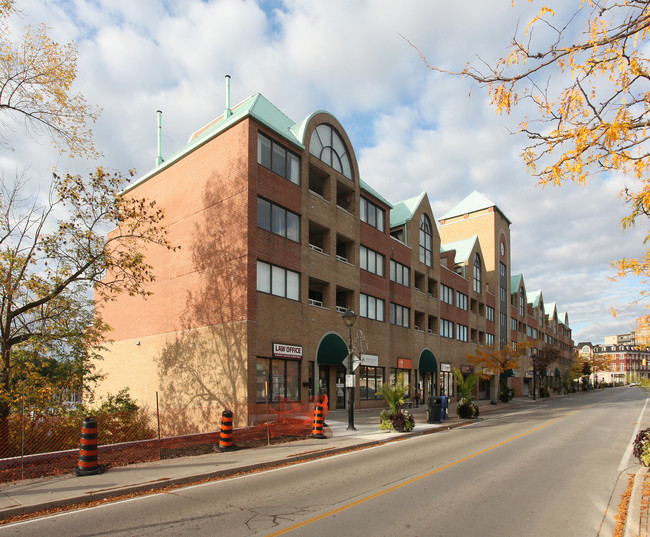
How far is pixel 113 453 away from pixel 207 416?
9.89 m

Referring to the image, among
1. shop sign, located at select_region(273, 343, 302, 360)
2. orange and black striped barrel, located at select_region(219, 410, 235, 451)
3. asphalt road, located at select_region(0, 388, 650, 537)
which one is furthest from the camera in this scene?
shop sign, located at select_region(273, 343, 302, 360)

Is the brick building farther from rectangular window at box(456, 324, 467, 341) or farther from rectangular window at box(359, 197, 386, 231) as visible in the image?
rectangular window at box(456, 324, 467, 341)

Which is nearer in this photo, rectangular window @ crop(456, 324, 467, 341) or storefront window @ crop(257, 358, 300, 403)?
storefront window @ crop(257, 358, 300, 403)

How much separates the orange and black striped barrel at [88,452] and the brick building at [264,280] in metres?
7.79

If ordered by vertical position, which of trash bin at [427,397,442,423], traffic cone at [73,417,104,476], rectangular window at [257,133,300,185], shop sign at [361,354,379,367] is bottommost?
trash bin at [427,397,442,423]

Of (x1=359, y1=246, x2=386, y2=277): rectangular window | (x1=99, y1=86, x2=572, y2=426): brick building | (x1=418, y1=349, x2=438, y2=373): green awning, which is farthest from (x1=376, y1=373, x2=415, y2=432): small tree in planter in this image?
(x1=418, y1=349, x2=438, y2=373): green awning

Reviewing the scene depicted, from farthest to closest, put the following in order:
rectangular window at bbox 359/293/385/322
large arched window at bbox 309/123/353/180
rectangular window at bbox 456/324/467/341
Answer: rectangular window at bbox 456/324/467/341 < rectangular window at bbox 359/293/385/322 < large arched window at bbox 309/123/353/180

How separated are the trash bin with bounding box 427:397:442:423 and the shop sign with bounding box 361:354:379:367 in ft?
20.4

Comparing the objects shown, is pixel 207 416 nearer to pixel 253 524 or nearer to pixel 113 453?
pixel 113 453

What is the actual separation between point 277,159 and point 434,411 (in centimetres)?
1453

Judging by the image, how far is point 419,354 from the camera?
3653cm

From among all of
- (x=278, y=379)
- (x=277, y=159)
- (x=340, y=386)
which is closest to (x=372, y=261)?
(x=340, y=386)

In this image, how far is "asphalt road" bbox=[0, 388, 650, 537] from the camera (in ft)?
22.0

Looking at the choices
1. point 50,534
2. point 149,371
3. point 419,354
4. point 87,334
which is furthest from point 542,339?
point 50,534
